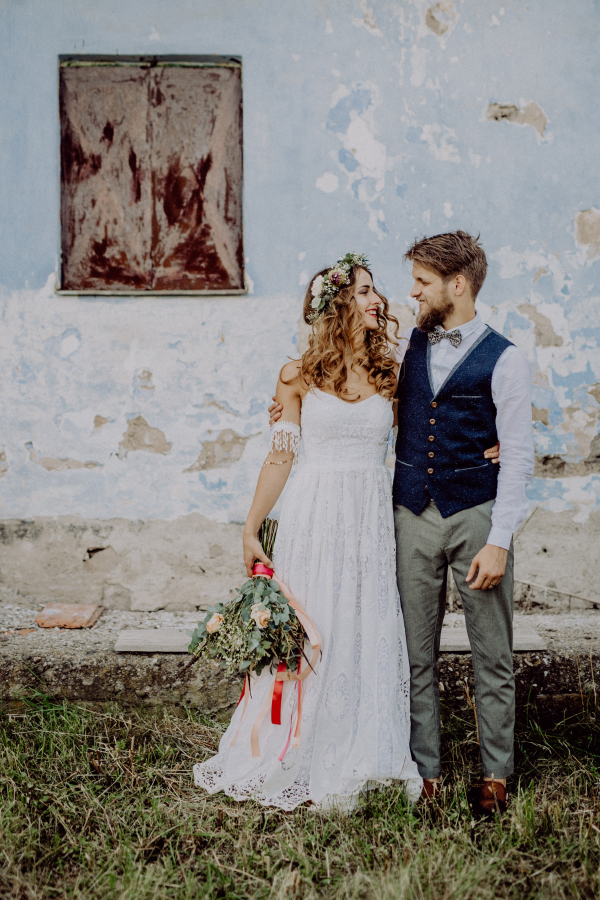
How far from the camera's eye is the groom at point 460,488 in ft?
7.72

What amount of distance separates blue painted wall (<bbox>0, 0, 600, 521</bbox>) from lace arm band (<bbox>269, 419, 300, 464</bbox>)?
132 cm

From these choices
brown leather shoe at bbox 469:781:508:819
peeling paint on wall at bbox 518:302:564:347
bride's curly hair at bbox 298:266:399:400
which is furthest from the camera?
peeling paint on wall at bbox 518:302:564:347

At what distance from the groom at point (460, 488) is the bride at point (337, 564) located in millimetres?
75

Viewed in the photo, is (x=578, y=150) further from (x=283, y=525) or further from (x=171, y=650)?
(x=171, y=650)

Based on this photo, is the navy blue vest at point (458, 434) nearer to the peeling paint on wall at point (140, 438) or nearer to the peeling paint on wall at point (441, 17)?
the peeling paint on wall at point (140, 438)

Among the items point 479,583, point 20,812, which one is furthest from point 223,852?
point 479,583

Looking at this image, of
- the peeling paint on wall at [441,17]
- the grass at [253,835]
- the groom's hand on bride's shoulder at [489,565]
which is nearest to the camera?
the grass at [253,835]

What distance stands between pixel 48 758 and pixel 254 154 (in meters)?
3.19

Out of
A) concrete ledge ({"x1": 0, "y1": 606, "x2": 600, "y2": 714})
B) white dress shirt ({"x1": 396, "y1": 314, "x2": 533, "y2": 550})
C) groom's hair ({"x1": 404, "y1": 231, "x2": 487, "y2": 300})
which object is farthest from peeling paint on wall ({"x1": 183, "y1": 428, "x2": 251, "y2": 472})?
white dress shirt ({"x1": 396, "y1": 314, "x2": 533, "y2": 550})

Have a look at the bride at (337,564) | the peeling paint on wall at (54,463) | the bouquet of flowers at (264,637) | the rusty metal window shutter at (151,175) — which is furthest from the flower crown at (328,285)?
the peeling paint on wall at (54,463)

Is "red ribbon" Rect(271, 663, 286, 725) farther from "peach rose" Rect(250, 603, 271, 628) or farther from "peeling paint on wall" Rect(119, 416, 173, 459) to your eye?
"peeling paint on wall" Rect(119, 416, 173, 459)

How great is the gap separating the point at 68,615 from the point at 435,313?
2611 millimetres

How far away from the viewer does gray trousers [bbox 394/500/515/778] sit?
2.44m

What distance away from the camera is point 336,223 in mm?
3900
